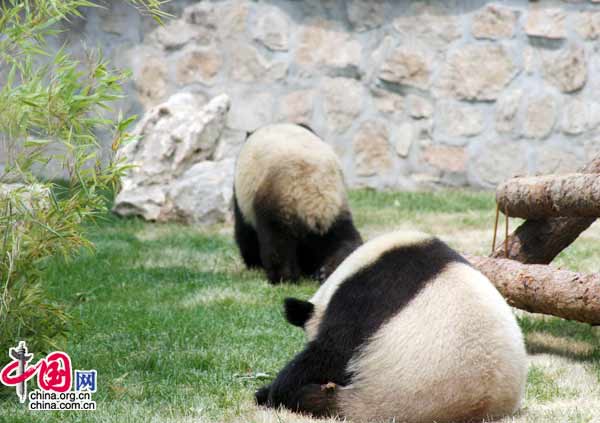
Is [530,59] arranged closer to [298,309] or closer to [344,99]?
[344,99]

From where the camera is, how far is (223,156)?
9.57 m

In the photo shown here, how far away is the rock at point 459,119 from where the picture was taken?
9.92 metres

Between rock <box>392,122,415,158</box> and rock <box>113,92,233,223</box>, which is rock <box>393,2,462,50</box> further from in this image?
rock <box>113,92,233,223</box>

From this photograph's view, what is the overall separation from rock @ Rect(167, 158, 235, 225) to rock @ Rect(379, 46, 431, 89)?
242 centimetres

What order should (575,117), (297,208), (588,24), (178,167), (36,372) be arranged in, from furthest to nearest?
1. (575,117)
2. (588,24)
3. (178,167)
4. (297,208)
5. (36,372)

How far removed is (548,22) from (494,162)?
160cm

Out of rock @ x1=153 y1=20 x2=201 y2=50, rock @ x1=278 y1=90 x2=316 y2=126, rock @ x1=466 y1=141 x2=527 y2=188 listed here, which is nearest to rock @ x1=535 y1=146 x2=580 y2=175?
rock @ x1=466 y1=141 x2=527 y2=188

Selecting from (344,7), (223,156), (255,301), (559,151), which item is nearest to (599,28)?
(559,151)

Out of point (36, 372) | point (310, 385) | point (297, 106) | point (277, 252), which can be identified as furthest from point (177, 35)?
point (310, 385)

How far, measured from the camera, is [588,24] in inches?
380

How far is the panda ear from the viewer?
3463 millimetres

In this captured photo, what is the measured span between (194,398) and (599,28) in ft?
24.3

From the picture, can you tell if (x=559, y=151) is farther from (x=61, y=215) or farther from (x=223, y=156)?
(x=61, y=215)

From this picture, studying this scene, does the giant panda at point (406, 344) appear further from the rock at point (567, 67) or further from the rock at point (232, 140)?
the rock at point (567, 67)
